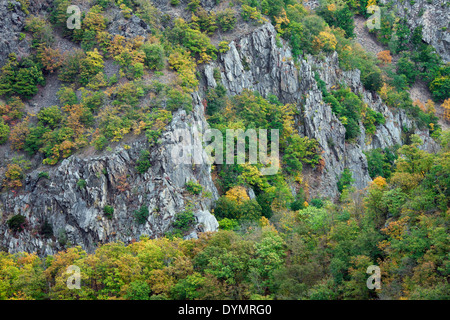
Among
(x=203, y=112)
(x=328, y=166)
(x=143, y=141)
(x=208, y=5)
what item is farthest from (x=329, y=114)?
(x=143, y=141)

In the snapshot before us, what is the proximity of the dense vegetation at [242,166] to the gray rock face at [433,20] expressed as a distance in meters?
2.49

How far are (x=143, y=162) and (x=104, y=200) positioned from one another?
5.32 metres

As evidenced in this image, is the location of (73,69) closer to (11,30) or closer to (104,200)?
(11,30)

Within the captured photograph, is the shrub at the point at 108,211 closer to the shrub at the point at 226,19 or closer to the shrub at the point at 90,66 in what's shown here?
the shrub at the point at 90,66

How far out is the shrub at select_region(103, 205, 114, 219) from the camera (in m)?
41.9

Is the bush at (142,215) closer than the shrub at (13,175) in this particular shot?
Yes

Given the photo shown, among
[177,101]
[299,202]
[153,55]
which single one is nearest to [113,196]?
[177,101]

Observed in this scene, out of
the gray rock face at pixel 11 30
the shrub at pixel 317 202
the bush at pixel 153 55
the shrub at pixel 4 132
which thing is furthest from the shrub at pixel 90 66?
the shrub at pixel 317 202

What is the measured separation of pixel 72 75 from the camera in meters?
52.3

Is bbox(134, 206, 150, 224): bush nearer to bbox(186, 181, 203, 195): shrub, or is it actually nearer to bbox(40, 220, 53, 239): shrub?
bbox(186, 181, 203, 195): shrub

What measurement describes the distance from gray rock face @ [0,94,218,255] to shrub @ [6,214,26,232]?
0.48 metres

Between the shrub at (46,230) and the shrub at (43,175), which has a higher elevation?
the shrub at (43,175)

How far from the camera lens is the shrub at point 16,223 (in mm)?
41719

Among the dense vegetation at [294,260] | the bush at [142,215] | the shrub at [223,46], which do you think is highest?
the shrub at [223,46]
